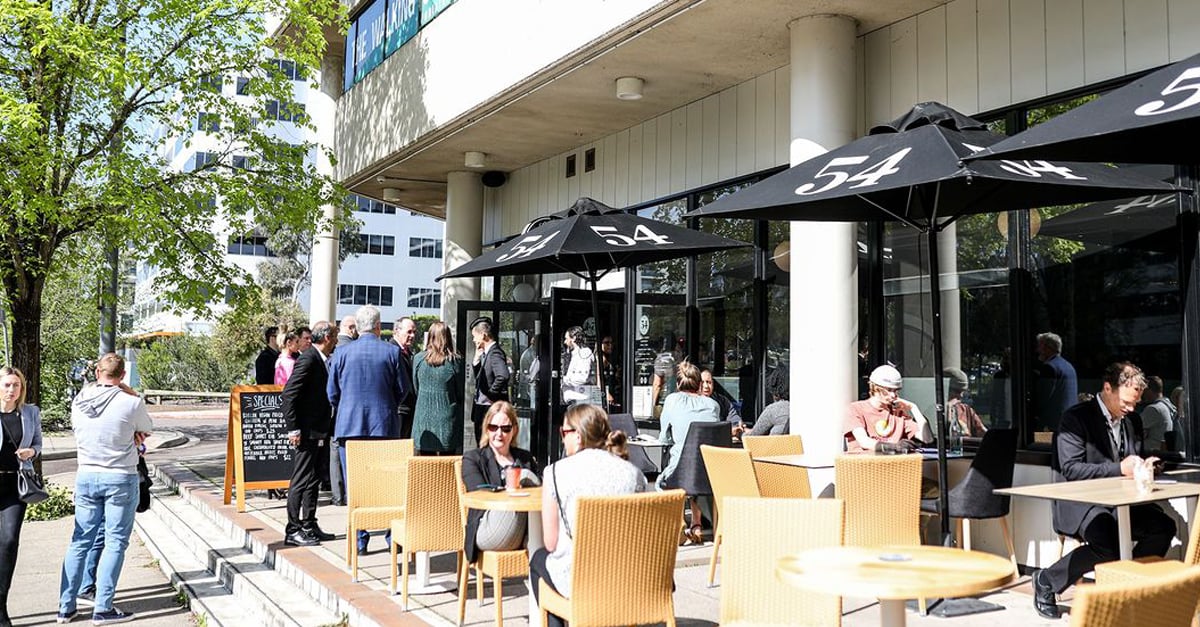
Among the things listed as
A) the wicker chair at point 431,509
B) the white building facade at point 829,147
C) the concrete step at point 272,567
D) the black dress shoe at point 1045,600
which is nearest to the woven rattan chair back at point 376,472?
the concrete step at point 272,567

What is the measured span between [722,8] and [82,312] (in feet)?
66.4

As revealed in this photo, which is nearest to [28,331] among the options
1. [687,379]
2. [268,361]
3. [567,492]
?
[268,361]

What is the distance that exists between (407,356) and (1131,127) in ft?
22.0

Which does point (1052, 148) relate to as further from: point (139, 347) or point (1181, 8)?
point (139, 347)

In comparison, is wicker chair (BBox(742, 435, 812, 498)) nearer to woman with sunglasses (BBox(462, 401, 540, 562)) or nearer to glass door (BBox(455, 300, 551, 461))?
woman with sunglasses (BBox(462, 401, 540, 562))

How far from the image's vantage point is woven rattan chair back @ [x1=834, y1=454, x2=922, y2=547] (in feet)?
17.4

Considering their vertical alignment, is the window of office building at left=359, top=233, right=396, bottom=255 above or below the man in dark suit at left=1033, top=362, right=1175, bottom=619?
above

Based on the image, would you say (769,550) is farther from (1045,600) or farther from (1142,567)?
(1045,600)

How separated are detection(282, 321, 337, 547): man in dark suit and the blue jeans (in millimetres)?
1444

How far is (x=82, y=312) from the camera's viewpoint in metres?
22.8

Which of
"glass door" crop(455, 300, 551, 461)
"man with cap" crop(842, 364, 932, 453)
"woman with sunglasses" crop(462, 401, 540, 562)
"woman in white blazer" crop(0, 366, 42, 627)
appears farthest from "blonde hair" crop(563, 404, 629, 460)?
"glass door" crop(455, 300, 551, 461)

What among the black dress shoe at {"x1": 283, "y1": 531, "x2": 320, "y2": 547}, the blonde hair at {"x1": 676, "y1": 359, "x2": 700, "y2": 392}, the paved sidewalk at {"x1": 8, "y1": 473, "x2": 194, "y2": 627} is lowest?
the paved sidewalk at {"x1": 8, "y1": 473, "x2": 194, "y2": 627}

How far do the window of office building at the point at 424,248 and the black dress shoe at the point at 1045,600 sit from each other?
58.4 metres

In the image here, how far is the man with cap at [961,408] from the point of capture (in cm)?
712
